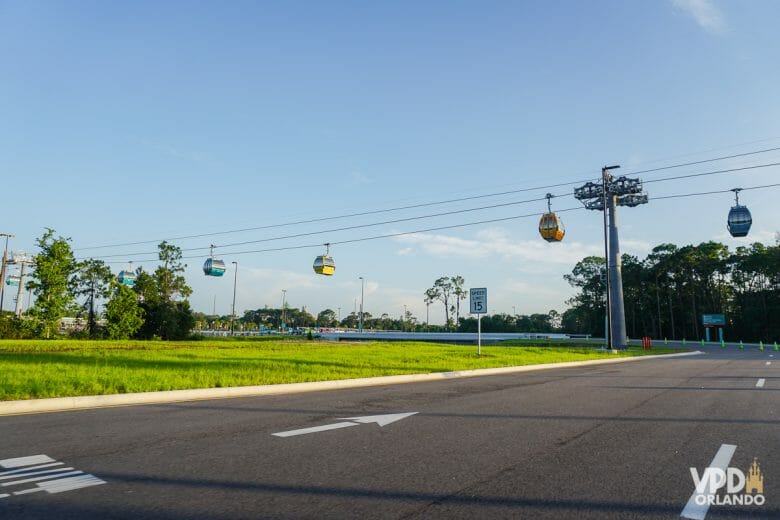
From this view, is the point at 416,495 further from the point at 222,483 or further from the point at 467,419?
the point at 467,419

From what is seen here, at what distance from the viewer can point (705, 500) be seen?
4.22 meters

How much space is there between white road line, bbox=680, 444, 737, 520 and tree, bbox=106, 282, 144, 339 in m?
51.7

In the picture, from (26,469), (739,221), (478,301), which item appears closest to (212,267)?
(478,301)

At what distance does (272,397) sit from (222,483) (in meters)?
6.54

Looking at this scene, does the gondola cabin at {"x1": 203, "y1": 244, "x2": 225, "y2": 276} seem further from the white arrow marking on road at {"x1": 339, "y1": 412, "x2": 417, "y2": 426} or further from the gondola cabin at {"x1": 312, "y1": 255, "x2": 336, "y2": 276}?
the white arrow marking on road at {"x1": 339, "y1": 412, "x2": 417, "y2": 426}

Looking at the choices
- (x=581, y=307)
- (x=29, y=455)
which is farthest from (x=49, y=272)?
(x=581, y=307)

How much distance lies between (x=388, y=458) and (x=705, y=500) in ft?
9.58

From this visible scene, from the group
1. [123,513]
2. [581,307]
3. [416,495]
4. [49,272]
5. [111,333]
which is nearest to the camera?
[123,513]

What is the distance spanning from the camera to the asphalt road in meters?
3.95

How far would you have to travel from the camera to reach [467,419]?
7918 mm

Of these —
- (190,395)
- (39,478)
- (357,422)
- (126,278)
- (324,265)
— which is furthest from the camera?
(126,278)

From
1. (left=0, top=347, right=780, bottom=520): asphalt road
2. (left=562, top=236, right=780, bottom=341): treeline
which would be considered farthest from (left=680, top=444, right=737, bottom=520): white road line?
(left=562, top=236, right=780, bottom=341): treeline

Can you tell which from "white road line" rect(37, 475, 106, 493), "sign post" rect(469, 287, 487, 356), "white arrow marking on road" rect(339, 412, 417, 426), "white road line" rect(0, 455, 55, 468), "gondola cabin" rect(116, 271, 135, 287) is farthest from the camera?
"gondola cabin" rect(116, 271, 135, 287)

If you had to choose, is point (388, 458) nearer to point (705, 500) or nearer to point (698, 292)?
point (705, 500)
